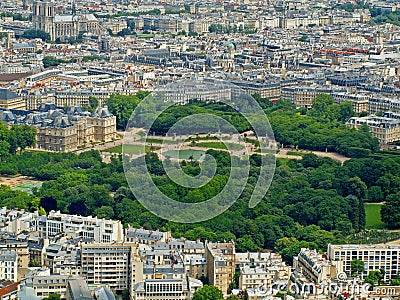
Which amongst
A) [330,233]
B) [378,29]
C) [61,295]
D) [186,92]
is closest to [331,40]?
[378,29]

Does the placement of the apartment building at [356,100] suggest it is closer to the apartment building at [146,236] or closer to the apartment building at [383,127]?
the apartment building at [383,127]

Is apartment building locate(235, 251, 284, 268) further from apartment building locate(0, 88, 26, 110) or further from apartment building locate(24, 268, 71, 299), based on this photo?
apartment building locate(0, 88, 26, 110)

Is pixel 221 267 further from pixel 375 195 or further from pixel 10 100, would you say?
pixel 10 100

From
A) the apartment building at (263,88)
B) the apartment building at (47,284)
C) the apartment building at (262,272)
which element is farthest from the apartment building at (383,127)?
the apartment building at (47,284)

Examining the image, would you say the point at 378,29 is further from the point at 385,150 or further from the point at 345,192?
the point at 345,192

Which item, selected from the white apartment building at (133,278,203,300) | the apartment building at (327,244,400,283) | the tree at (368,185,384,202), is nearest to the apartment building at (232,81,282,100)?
the tree at (368,185,384,202)

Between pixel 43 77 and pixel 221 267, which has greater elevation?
pixel 221 267

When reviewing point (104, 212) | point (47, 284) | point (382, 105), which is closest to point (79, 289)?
point (47, 284)
